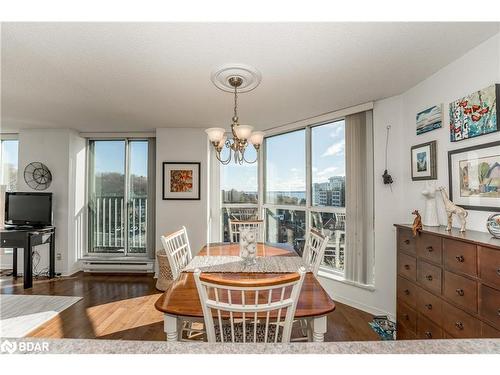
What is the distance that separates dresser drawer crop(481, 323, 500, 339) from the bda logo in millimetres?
2059

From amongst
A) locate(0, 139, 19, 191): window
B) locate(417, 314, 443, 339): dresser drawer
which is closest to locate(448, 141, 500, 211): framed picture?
locate(417, 314, 443, 339): dresser drawer

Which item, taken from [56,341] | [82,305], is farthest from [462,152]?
[82,305]

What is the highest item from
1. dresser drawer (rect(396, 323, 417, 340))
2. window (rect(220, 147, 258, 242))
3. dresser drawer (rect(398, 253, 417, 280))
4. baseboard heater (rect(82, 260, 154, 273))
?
window (rect(220, 147, 258, 242))

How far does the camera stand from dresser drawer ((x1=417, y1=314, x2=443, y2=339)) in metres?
1.71

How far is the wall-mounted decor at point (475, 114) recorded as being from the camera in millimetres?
1726

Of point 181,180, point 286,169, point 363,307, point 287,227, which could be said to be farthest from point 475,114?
point 181,180

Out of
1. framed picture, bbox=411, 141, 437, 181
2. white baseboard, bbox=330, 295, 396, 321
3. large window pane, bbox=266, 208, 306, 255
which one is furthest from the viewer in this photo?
large window pane, bbox=266, 208, 306, 255

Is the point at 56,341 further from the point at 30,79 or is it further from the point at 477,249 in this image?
the point at 30,79

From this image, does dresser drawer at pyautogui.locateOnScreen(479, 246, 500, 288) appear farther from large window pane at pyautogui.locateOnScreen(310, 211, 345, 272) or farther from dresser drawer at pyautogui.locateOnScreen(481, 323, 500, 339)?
large window pane at pyautogui.locateOnScreen(310, 211, 345, 272)

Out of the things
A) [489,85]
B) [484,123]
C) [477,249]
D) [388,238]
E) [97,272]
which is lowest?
[97,272]

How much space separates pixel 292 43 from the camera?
175cm

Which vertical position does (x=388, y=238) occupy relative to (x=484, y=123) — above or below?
below

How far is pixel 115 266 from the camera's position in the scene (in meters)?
4.27
